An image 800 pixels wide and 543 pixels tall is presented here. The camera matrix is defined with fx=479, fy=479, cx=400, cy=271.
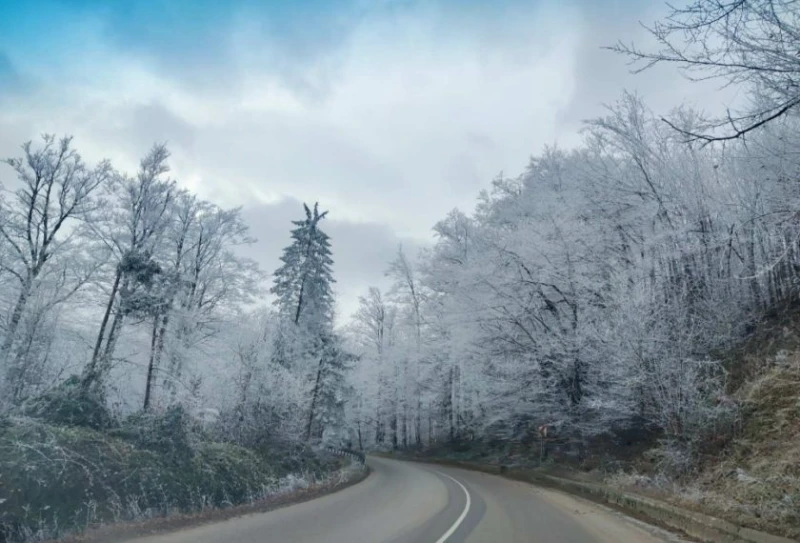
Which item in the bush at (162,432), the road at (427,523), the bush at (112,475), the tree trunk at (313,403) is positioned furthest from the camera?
the tree trunk at (313,403)

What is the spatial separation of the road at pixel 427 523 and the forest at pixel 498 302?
2.75 meters

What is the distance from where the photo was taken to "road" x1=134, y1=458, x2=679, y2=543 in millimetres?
8023

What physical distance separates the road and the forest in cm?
275

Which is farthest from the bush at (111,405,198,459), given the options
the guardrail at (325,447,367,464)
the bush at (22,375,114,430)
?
the guardrail at (325,447,367,464)

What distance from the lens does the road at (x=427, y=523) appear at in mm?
8023

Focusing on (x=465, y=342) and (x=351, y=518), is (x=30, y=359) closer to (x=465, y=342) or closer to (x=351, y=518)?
(x=351, y=518)

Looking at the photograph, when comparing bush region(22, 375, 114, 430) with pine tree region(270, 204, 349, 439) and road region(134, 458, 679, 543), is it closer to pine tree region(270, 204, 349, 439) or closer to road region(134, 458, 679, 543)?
road region(134, 458, 679, 543)

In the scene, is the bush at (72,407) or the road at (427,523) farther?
the bush at (72,407)

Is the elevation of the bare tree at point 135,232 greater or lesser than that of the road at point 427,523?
greater

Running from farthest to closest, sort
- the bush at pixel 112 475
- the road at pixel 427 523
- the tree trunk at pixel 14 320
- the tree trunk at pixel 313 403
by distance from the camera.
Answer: the tree trunk at pixel 313 403
the tree trunk at pixel 14 320
the bush at pixel 112 475
the road at pixel 427 523

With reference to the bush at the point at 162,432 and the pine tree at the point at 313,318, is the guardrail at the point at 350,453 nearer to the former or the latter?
the pine tree at the point at 313,318

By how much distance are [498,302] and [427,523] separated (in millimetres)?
12908

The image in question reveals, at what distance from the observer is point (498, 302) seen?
21406 mm

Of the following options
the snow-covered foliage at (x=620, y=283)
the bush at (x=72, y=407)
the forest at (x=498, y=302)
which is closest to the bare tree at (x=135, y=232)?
the forest at (x=498, y=302)
